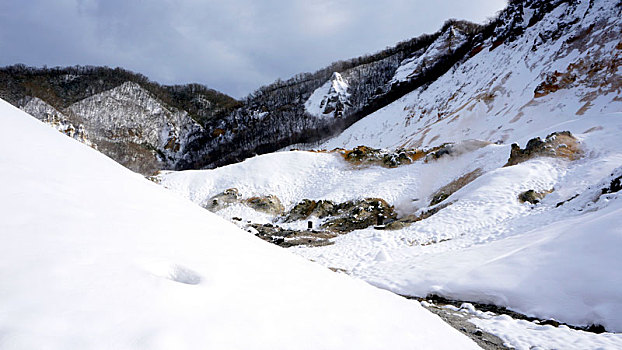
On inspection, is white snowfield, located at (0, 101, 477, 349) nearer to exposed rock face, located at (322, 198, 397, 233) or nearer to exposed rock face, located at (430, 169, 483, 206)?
exposed rock face, located at (322, 198, 397, 233)

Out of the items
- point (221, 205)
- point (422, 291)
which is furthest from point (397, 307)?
point (221, 205)

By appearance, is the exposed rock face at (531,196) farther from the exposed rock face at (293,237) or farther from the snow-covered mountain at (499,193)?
the exposed rock face at (293,237)

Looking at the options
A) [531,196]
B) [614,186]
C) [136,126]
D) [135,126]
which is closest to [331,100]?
[136,126]

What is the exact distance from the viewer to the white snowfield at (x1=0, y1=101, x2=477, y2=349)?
1.69 meters

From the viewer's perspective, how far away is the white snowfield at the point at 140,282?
1.69 meters

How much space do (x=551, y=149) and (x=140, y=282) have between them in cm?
2263

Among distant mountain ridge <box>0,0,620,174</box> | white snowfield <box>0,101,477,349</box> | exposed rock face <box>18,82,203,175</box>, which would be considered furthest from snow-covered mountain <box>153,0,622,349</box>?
exposed rock face <box>18,82,203,175</box>

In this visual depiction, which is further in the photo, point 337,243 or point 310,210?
point 310,210

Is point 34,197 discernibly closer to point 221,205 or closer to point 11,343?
point 11,343

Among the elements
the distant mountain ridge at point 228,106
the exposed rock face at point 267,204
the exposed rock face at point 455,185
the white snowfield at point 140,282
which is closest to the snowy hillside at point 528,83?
the exposed rock face at point 455,185

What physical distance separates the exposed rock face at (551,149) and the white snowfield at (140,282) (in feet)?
62.9

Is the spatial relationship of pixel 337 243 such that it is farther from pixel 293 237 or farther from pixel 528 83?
pixel 528 83

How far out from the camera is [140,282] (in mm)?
2129

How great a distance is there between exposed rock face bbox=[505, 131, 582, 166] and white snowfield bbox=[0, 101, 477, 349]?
1919 centimetres
